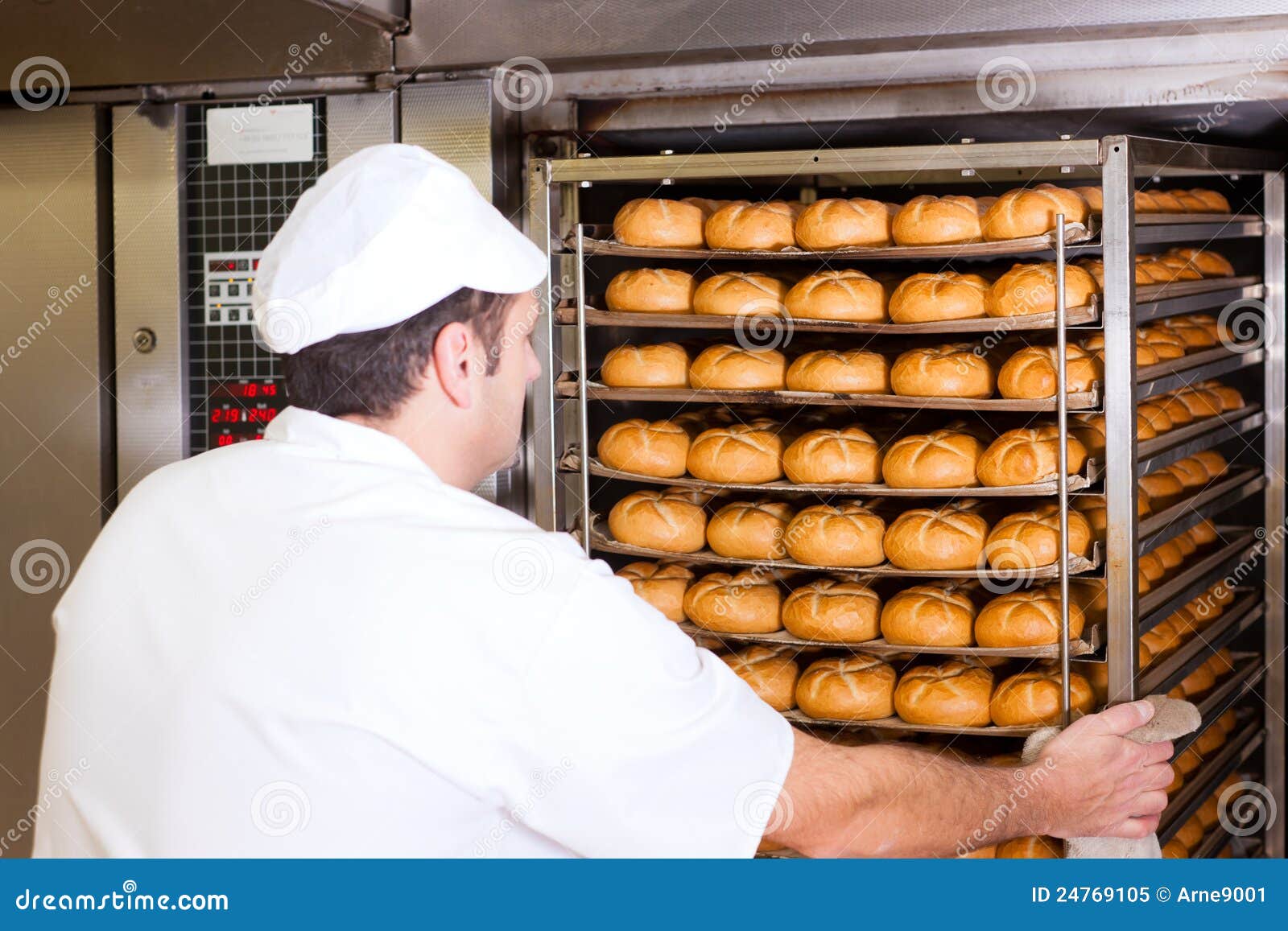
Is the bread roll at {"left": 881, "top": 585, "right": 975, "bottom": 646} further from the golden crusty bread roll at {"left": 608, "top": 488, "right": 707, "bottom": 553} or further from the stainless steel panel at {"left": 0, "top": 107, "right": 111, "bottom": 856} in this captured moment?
the stainless steel panel at {"left": 0, "top": 107, "right": 111, "bottom": 856}

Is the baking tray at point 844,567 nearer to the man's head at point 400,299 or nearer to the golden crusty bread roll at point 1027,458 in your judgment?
the golden crusty bread roll at point 1027,458

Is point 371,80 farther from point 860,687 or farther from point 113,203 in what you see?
point 860,687

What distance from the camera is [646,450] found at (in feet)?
7.46

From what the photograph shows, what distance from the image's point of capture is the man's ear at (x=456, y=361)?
125 cm

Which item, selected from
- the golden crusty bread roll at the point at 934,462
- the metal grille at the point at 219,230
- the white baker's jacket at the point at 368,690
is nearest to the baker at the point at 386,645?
the white baker's jacket at the point at 368,690

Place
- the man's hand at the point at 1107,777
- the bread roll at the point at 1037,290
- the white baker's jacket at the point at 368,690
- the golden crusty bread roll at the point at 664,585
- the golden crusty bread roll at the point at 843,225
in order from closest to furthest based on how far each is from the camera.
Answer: the white baker's jacket at the point at 368,690
the man's hand at the point at 1107,777
the bread roll at the point at 1037,290
the golden crusty bread roll at the point at 843,225
the golden crusty bread roll at the point at 664,585

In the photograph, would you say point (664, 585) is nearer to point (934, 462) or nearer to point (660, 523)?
point (660, 523)

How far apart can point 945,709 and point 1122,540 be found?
1.39 ft

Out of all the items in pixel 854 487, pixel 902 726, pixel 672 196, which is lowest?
pixel 902 726

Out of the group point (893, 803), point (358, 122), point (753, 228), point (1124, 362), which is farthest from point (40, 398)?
point (1124, 362)

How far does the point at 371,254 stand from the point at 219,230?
4.37 ft

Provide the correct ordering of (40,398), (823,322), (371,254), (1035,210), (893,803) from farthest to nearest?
(40,398) → (823,322) → (1035,210) → (893,803) → (371,254)

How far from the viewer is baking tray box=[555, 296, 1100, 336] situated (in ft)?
6.27

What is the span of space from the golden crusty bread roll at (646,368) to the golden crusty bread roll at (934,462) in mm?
427
